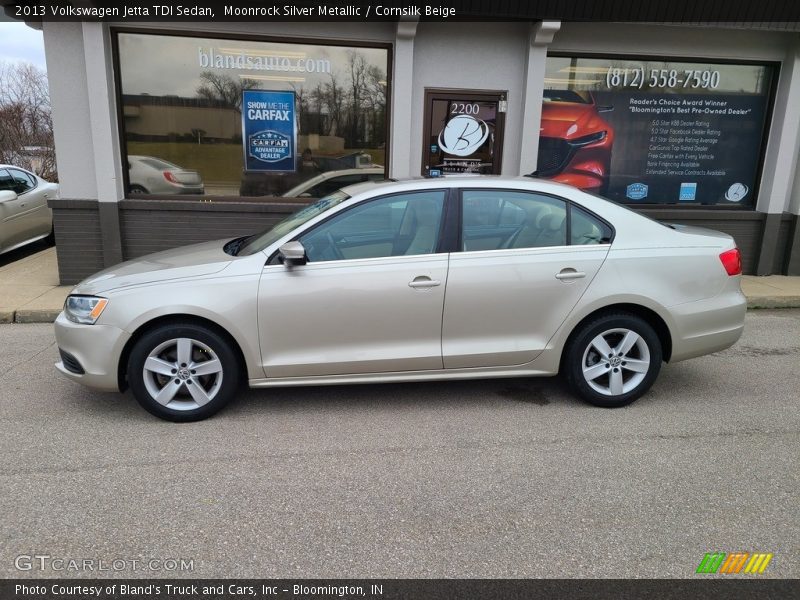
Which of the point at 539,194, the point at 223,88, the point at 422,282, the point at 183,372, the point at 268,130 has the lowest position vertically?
the point at 183,372

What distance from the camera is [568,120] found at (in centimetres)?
857

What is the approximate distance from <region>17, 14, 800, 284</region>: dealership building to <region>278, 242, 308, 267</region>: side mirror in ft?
14.2

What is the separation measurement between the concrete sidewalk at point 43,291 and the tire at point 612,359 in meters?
4.14

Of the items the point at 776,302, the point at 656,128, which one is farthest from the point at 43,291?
the point at 776,302

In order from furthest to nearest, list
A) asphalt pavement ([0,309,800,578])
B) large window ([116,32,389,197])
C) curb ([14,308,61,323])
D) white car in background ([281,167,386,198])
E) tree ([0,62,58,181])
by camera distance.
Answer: tree ([0,62,58,181]), white car in background ([281,167,386,198]), large window ([116,32,389,197]), curb ([14,308,61,323]), asphalt pavement ([0,309,800,578])

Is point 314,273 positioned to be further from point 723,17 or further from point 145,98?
point 723,17

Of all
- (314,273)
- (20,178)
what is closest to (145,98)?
(20,178)

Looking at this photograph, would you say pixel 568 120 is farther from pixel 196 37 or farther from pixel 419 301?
pixel 419 301

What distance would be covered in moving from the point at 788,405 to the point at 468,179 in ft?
9.66

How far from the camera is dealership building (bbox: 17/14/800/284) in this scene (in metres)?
7.63

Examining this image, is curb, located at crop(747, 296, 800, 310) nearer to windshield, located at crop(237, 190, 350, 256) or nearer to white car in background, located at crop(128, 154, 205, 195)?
windshield, located at crop(237, 190, 350, 256)

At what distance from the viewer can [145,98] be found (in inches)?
310

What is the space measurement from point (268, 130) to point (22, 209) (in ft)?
14.9

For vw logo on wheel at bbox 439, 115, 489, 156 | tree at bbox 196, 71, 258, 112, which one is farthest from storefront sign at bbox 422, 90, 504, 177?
tree at bbox 196, 71, 258, 112
